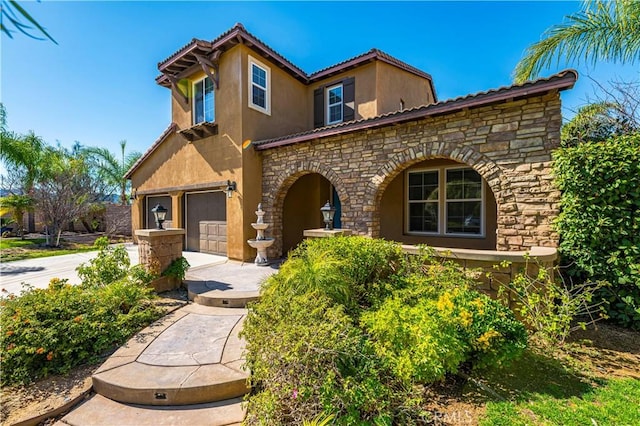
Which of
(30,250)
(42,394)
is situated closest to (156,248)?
(42,394)

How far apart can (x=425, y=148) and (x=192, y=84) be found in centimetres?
954

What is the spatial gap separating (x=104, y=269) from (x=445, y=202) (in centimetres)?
920

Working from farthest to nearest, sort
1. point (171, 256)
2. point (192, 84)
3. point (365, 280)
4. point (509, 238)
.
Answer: point (192, 84) → point (171, 256) → point (509, 238) → point (365, 280)

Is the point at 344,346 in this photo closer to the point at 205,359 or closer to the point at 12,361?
the point at 205,359

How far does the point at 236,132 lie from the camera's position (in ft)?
29.9

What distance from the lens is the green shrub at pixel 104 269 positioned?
5.42m

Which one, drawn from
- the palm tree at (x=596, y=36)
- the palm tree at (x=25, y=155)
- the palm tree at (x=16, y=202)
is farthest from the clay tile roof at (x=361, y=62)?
the palm tree at (x=16, y=202)

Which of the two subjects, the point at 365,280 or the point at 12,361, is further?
the point at 365,280

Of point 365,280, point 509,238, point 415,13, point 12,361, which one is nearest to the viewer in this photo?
point 12,361

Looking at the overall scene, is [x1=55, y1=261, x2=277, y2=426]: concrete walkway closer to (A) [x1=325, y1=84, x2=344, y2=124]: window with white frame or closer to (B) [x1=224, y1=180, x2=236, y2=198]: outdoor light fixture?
(B) [x1=224, y1=180, x2=236, y2=198]: outdoor light fixture

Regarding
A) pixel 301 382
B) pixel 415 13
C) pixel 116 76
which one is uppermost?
pixel 415 13

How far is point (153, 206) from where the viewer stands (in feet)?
42.3

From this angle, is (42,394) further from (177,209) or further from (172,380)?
(177,209)

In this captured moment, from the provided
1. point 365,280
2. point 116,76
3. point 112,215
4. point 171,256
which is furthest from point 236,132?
point 112,215
